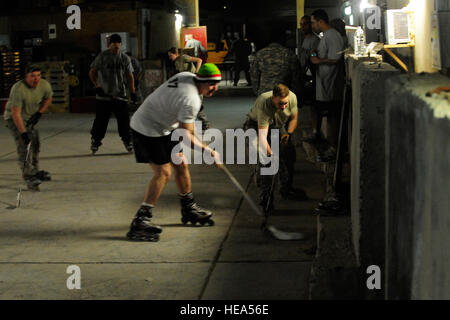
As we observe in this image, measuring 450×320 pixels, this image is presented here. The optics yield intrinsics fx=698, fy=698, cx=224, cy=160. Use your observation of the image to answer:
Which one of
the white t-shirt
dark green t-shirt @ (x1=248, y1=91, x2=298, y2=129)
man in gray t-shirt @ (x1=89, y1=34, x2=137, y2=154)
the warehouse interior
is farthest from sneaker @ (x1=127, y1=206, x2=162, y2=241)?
man in gray t-shirt @ (x1=89, y1=34, x2=137, y2=154)

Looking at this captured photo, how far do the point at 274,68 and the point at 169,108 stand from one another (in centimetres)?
314

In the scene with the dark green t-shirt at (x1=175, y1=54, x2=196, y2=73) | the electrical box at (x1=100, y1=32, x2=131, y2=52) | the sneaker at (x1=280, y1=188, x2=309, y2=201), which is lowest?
the sneaker at (x1=280, y1=188, x2=309, y2=201)

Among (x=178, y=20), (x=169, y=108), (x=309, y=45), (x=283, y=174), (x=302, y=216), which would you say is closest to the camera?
(x=169, y=108)

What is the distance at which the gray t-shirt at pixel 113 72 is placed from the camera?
11484 mm

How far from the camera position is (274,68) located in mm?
9375

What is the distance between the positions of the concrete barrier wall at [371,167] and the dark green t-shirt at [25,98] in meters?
5.26

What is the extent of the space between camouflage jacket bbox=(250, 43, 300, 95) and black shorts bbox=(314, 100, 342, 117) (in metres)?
0.56

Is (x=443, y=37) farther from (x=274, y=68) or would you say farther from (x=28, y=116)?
(x=28, y=116)

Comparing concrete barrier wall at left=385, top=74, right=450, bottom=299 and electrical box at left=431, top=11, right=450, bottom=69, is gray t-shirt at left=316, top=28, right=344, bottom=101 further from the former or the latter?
concrete barrier wall at left=385, top=74, right=450, bottom=299

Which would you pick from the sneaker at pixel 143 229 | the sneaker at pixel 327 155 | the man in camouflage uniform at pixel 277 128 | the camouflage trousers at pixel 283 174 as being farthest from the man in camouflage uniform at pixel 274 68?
the sneaker at pixel 143 229

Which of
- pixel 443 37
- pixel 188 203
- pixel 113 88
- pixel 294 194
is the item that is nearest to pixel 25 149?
pixel 113 88

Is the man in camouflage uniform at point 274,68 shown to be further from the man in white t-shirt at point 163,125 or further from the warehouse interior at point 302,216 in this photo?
the man in white t-shirt at point 163,125

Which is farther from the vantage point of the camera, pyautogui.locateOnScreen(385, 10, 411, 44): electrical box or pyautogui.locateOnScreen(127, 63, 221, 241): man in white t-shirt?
pyautogui.locateOnScreen(385, 10, 411, 44): electrical box

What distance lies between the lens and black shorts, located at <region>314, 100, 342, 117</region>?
9.50m
